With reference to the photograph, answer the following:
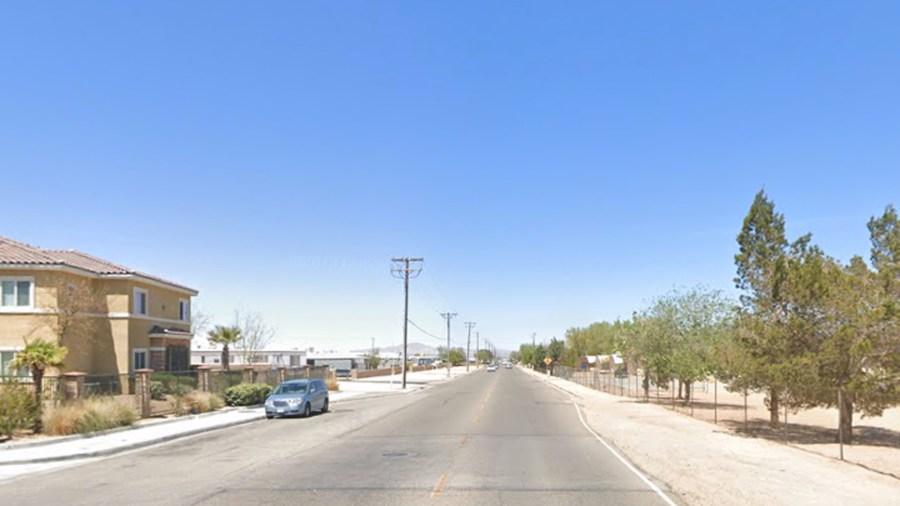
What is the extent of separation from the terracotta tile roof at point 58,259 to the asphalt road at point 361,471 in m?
15.8

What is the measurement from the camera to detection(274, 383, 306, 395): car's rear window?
31255mm

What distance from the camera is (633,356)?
44344 mm

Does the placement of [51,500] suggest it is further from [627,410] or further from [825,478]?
[627,410]

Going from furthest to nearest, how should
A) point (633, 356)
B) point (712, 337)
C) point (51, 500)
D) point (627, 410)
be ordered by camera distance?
point (633, 356) < point (712, 337) < point (627, 410) < point (51, 500)

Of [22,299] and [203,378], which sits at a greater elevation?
[22,299]

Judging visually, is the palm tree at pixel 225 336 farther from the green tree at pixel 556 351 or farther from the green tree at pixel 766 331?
the green tree at pixel 556 351

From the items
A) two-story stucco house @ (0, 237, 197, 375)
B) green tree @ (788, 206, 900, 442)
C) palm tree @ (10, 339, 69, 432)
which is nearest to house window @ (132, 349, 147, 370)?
two-story stucco house @ (0, 237, 197, 375)

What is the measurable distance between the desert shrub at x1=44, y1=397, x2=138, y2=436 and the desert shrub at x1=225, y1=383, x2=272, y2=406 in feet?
31.4

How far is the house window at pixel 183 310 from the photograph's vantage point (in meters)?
47.0

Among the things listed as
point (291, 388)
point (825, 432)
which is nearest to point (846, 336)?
point (825, 432)

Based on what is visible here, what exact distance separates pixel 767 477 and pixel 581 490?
4.56m

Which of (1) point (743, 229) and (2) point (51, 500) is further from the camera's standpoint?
(1) point (743, 229)

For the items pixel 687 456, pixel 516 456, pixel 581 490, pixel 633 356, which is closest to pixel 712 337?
pixel 633 356

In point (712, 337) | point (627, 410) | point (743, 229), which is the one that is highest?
point (743, 229)
